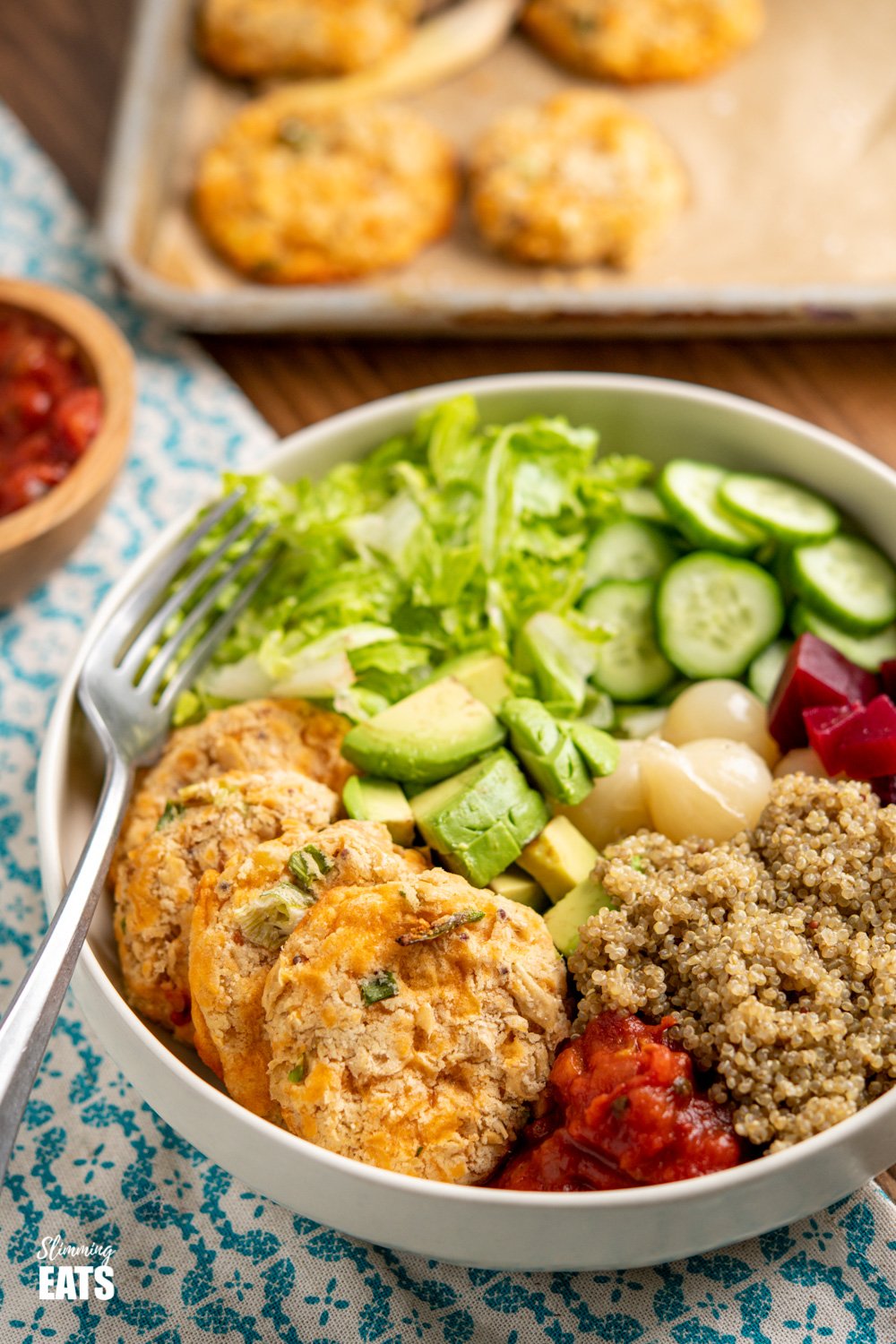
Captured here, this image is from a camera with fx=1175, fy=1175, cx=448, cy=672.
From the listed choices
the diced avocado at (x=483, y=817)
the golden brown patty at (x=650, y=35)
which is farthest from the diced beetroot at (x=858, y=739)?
the golden brown patty at (x=650, y=35)

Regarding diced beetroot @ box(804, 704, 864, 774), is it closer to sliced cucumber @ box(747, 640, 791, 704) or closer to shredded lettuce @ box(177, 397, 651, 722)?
sliced cucumber @ box(747, 640, 791, 704)

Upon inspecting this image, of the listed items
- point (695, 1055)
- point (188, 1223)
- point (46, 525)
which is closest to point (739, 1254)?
point (695, 1055)

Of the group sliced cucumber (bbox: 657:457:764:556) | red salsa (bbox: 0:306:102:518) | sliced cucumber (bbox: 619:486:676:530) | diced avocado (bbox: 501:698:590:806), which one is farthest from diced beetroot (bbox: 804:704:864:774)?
red salsa (bbox: 0:306:102:518)

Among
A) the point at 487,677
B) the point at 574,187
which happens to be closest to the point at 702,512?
the point at 487,677

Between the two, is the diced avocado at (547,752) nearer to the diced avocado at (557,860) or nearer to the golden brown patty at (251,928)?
the diced avocado at (557,860)

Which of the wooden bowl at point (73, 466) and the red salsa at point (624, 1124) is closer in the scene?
the red salsa at point (624, 1124)
